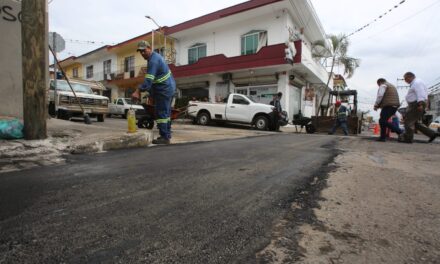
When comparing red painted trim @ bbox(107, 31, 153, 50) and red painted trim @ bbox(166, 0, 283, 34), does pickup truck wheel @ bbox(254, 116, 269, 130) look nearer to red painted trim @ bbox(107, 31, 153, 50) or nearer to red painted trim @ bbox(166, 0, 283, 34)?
red painted trim @ bbox(166, 0, 283, 34)

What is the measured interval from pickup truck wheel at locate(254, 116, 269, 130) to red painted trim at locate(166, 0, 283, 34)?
6.53m

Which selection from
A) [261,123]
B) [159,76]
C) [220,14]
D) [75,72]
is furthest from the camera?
[75,72]

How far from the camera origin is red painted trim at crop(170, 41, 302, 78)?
14188mm

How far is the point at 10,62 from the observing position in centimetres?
531

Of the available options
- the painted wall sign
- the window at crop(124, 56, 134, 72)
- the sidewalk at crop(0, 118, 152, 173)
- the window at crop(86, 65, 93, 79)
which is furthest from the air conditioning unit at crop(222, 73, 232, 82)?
the window at crop(86, 65, 93, 79)

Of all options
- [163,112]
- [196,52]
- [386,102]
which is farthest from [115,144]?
[196,52]

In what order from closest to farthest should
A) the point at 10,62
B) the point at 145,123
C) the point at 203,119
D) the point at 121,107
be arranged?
the point at 10,62
the point at 145,123
the point at 203,119
the point at 121,107

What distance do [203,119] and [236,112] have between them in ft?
6.28

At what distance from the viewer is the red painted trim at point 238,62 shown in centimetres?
1419

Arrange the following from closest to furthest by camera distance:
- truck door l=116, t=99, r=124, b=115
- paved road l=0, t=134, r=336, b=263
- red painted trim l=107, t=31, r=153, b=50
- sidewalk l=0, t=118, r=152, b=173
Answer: paved road l=0, t=134, r=336, b=263, sidewalk l=0, t=118, r=152, b=173, truck door l=116, t=99, r=124, b=115, red painted trim l=107, t=31, r=153, b=50

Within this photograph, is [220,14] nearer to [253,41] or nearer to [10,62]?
[253,41]

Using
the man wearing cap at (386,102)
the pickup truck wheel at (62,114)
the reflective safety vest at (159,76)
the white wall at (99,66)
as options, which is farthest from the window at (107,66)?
the man wearing cap at (386,102)

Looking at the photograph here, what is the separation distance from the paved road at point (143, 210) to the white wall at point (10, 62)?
3.31m

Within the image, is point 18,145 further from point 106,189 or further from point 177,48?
point 177,48
